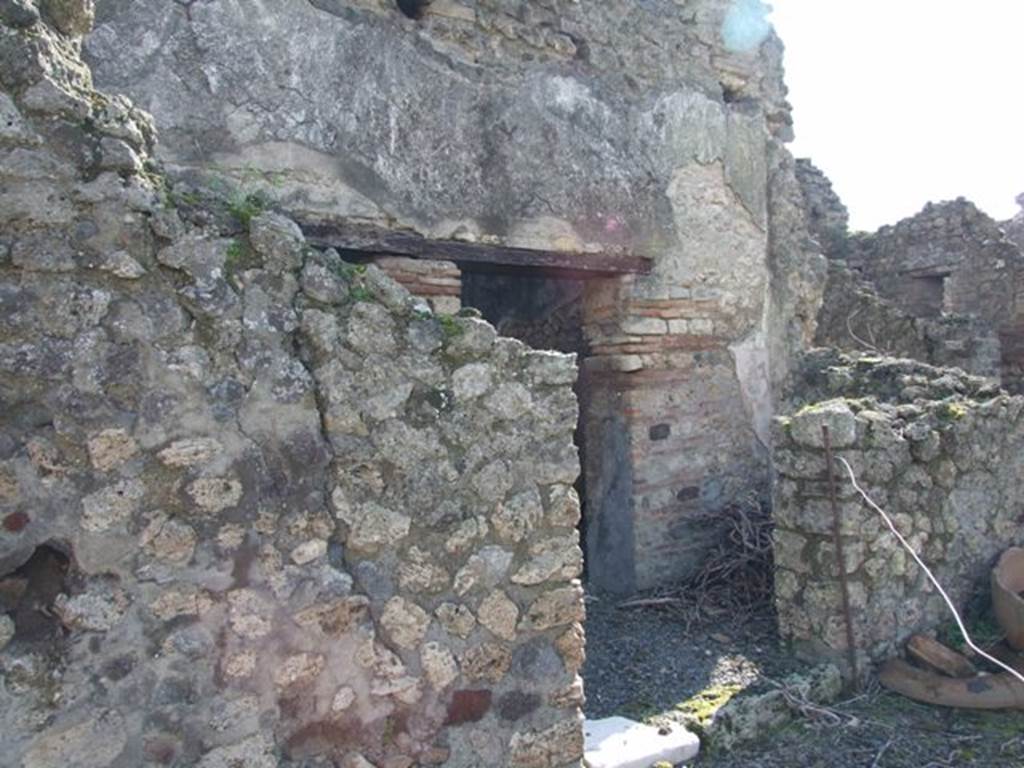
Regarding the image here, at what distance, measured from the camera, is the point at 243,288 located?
6.87 ft

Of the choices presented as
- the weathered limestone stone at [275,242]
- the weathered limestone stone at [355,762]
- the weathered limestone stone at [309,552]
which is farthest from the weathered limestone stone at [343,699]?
the weathered limestone stone at [275,242]

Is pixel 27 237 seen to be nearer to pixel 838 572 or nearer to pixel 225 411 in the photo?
pixel 225 411

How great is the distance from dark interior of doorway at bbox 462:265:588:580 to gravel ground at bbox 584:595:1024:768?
1347 mm

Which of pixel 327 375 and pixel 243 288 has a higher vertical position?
pixel 243 288

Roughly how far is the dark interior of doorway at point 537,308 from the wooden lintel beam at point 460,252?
54 cm

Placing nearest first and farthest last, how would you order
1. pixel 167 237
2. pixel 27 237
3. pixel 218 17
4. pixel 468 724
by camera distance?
pixel 27 237 < pixel 167 237 < pixel 468 724 < pixel 218 17

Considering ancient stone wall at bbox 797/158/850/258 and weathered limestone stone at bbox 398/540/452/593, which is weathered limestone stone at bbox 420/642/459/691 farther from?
ancient stone wall at bbox 797/158/850/258

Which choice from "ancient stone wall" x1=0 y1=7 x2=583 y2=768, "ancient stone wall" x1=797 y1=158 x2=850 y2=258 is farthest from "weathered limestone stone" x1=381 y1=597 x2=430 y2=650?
"ancient stone wall" x1=797 y1=158 x2=850 y2=258

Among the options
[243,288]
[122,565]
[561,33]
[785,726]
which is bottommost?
[785,726]

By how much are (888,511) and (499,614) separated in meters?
2.24

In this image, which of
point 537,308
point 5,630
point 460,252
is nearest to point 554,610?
point 5,630

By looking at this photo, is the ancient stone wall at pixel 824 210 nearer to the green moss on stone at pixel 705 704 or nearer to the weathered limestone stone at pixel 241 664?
the green moss on stone at pixel 705 704

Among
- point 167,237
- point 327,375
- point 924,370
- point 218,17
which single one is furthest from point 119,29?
point 924,370

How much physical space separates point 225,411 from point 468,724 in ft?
3.65
